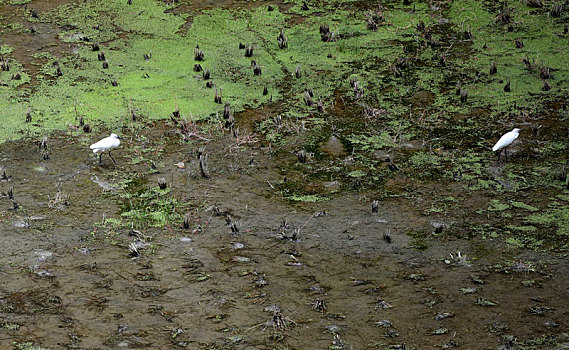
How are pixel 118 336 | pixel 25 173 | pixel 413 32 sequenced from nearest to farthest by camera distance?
pixel 118 336
pixel 25 173
pixel 413 32

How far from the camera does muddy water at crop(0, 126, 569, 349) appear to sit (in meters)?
4.60

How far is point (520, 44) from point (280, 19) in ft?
11.5

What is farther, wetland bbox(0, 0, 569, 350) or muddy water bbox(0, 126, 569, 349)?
wetland bbox(0, 0, 569, 350)

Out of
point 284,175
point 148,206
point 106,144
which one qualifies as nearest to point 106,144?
point 106,144

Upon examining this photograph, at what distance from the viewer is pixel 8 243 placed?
18.2ft

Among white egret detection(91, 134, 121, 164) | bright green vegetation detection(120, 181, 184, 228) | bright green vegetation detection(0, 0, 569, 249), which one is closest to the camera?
bright green vegetation detection(120, 181, 184, 228)

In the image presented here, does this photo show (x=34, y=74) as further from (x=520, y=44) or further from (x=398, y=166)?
(x=520, y=44)

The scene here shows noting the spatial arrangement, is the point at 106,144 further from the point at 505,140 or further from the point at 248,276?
the point at 505,140

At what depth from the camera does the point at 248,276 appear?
5.25 meters

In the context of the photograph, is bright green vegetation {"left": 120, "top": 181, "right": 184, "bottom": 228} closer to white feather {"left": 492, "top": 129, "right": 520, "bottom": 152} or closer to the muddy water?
the muddy water

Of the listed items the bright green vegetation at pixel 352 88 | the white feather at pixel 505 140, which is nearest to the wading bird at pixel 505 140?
the white feather at pixel 505 140

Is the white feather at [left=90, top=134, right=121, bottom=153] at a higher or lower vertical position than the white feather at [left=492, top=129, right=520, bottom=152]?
lower

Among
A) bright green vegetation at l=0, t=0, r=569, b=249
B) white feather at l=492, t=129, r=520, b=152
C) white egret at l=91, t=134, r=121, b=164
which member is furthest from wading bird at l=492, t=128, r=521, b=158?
white egret at l=91, t=134, r=121, b=164

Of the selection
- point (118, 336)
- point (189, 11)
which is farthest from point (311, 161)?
point (189, 11)
